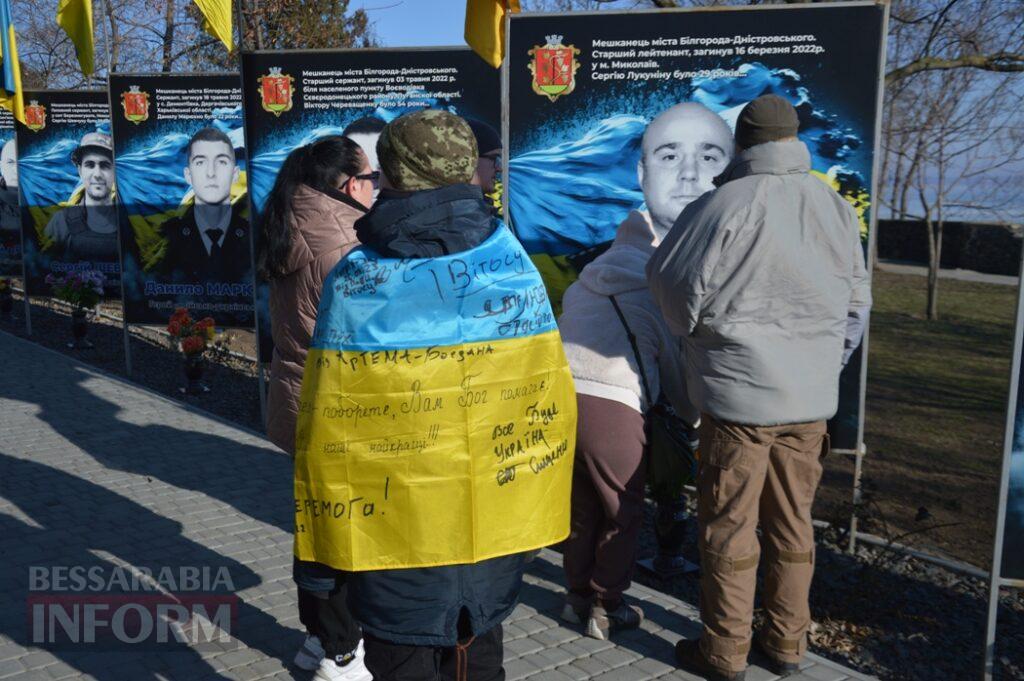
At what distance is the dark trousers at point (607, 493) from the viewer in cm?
379

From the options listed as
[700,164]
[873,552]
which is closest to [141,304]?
[700,164]

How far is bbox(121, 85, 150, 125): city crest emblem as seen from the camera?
933 centimetres

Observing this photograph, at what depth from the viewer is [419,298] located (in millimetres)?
2320

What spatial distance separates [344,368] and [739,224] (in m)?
1.55

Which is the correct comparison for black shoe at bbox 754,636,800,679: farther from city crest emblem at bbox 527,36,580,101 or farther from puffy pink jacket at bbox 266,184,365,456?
city crest emblem at bbox 527,36,580,101

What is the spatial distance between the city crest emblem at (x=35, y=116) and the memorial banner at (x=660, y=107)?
852cm

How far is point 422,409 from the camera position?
234cm

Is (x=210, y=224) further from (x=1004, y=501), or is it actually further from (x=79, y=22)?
(x=1004, y=501)

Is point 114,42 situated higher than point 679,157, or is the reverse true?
point 114,42

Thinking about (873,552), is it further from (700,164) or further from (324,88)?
(324,88)

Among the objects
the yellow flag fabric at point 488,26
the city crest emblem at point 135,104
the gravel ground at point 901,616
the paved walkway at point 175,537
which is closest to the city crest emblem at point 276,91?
the yellow flag fabric at point 488,26

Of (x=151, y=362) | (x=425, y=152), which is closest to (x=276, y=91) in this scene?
(x=151, y=362)

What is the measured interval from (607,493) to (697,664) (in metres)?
0.74

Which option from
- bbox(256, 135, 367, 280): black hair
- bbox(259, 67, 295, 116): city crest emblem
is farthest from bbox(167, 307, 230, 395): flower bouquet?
bbox(256, 135, 367, 280): black hair
